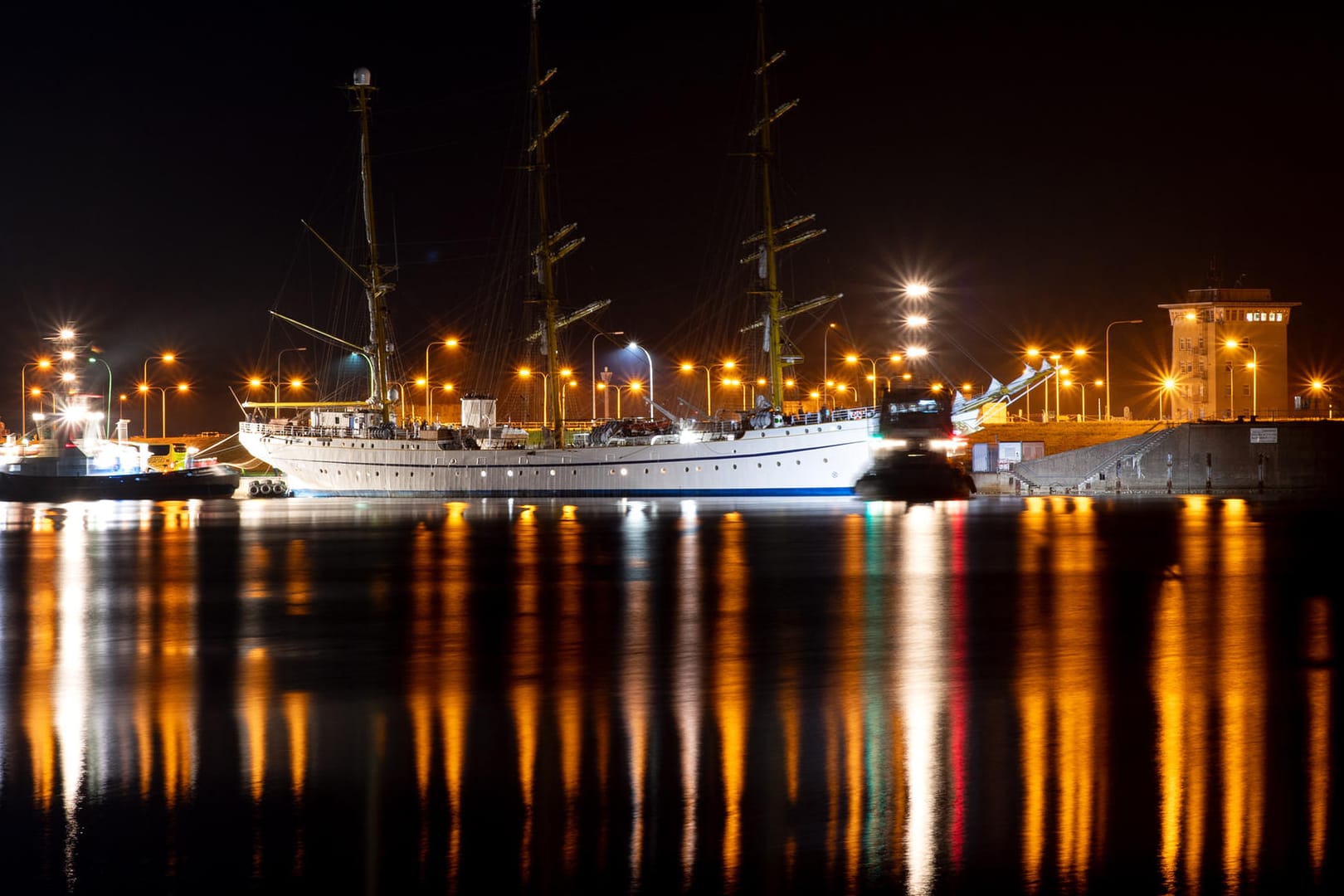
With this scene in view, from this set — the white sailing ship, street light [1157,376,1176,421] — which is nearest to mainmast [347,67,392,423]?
the white sailing ship

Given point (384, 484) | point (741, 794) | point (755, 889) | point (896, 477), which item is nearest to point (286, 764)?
point (741, 794)

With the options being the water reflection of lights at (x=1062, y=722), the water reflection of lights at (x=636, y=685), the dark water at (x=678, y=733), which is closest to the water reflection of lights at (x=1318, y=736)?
the dark water at (x=678, y=733)

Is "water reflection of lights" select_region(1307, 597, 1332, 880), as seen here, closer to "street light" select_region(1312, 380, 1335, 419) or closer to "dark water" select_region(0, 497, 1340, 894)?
"dark water" select_region(0, 497, 1340, 894)

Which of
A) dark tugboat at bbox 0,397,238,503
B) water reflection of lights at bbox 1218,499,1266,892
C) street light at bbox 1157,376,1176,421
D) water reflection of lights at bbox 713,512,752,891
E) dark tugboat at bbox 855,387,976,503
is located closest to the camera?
water reflection of lights at bbox 1218,499,1266,892

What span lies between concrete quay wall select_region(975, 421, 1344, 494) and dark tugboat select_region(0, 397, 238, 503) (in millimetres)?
45495

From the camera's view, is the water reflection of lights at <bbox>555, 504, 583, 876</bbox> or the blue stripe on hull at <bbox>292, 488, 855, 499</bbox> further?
the blue stripe on hull at <bbox>292, 488, 855, 499</bbox>

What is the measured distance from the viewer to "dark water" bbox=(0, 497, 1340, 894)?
8688mm

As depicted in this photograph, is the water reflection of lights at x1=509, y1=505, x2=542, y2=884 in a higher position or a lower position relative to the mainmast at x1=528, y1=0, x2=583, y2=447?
lower

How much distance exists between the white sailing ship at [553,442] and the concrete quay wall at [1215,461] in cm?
1197

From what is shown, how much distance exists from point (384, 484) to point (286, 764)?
79268 millimetres

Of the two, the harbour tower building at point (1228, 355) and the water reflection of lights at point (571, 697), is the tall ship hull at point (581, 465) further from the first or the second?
the harbour tower building at point (1228, 355)

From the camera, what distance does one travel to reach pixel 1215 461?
233 ft

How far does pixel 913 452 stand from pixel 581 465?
20.6 meters

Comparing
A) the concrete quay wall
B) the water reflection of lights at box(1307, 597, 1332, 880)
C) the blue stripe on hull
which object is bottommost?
the water reflection of lights at box(1307, 597, 1332, 880)
